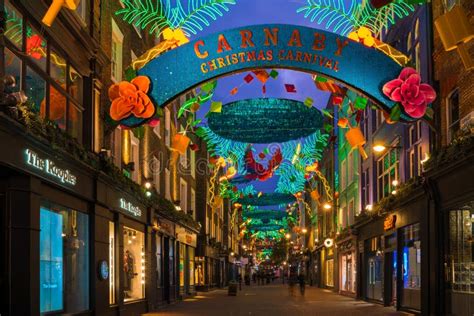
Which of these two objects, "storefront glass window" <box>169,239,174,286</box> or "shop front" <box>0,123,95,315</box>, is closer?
"shop front" <box>0,123,95,315</box>

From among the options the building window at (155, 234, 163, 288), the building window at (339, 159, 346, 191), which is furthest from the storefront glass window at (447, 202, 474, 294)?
the building window at (339, 159, 346, 191)

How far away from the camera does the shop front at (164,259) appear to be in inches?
1138

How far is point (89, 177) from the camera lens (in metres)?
17.3

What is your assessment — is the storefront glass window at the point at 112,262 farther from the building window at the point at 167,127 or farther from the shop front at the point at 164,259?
the building window at the point at 167,127

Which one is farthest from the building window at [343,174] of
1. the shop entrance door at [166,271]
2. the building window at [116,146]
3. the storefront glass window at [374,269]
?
the building window at [116,146]

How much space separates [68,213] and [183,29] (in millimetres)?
5585

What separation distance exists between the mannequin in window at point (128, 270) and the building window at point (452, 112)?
35.3ft

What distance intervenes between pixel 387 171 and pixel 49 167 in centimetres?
1909

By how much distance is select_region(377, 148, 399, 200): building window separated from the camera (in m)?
28.3

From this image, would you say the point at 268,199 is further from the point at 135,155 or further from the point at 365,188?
the point at 135,155

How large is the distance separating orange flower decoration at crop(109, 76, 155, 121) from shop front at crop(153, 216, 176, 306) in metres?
10.7

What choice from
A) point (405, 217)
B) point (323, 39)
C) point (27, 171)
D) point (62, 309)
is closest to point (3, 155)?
point (27, 171)

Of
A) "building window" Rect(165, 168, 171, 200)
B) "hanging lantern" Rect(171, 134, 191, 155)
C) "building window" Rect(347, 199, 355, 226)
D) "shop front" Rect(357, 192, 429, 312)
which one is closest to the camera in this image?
"hanging lantern" Rect(171, 134, 191, 155)

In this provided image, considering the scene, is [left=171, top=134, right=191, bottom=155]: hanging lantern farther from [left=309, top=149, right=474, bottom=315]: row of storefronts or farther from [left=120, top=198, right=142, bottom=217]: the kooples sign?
[left=309, top=149, right=474, bottom=315]: row of storefronts
